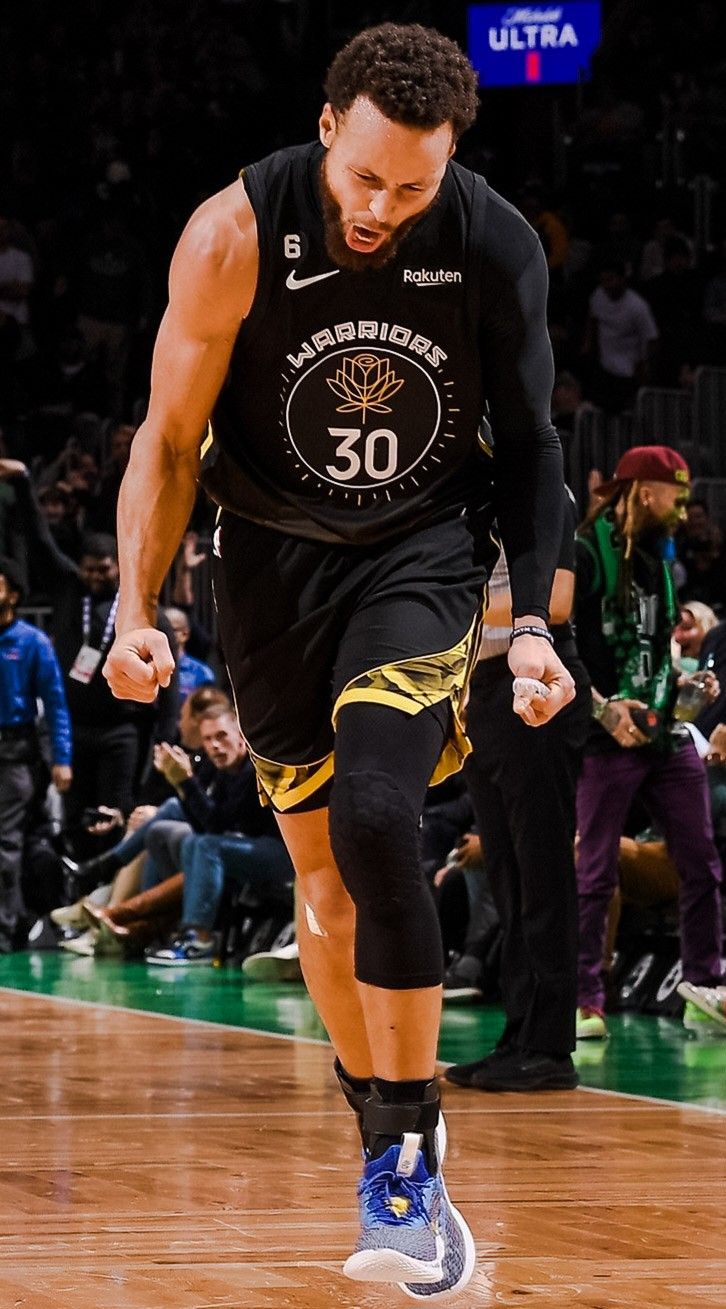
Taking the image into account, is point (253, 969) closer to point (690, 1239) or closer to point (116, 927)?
point (116, 927)

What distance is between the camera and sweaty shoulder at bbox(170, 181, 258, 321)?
3.67 m

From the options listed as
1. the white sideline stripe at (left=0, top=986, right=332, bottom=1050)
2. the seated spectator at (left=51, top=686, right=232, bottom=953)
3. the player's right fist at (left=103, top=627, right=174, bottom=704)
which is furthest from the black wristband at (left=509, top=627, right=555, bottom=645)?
the seated spectator at (left=51, top=686, right=232, bottom=953)

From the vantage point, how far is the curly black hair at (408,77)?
3.50 metres

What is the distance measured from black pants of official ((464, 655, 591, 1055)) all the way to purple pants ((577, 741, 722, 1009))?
1182 mm

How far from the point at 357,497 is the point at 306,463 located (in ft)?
0.34

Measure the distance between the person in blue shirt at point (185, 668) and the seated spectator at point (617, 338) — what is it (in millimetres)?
4777

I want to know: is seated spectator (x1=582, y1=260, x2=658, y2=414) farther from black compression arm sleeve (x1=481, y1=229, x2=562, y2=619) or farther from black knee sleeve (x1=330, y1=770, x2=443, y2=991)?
black knee sleeve (x1=330, y1=770, x2=443, y2=991)

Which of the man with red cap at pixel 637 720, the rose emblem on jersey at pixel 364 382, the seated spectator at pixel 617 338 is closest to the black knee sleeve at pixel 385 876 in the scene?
the rose emblem on jersey at pixel 364 382

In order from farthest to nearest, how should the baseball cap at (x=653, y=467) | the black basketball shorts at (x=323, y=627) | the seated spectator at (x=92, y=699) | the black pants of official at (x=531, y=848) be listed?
the seated spectator at (x=92, y=699), the baseball cap at (x=653, y=467), the black pants of official at (x=531, y=848), the black basketball shorts at (x=323, y=627)

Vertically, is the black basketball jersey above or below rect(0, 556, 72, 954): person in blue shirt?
above

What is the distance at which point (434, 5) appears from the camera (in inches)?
806

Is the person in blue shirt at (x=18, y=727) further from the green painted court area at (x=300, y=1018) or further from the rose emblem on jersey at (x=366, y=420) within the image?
the rose emblem on jersey at (x=366, y=420)

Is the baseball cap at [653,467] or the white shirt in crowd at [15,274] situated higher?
the white shirt in crowd at [15,274]

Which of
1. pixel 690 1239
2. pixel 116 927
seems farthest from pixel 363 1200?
pixel 116 927
